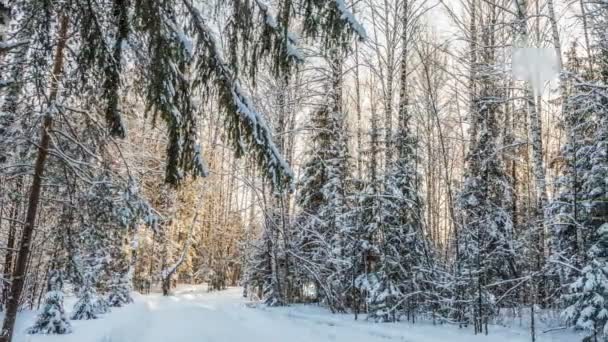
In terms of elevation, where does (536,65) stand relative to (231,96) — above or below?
above

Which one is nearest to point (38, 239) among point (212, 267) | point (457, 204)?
point (457, 204)

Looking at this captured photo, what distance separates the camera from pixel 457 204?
46.8ft

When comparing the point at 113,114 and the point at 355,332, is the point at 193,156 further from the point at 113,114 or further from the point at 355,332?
the point at 355,332

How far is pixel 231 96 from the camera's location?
3287 mm

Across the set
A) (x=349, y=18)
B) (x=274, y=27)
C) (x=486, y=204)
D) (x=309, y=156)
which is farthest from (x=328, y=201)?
(x=349, y=18)

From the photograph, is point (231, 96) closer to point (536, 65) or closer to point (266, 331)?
point (536, 65)

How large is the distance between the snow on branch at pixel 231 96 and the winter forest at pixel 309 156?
0.04 feet

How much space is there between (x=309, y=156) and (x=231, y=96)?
52.6 ft

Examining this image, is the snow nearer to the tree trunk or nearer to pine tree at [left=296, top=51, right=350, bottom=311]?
pine tree at [left=296, top=51, right=350, bottom=311]

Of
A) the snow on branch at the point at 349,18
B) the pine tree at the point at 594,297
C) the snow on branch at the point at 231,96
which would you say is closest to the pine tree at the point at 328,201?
the pine tree at the point at 594,297

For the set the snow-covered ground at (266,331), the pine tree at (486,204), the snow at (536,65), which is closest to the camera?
the snow at (536,65)

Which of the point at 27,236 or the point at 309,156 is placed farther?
the point at 309,156

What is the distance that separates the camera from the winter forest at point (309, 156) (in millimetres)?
3322

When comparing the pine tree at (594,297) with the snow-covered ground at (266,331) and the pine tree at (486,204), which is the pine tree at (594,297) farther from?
the pine tree at (486,204)
